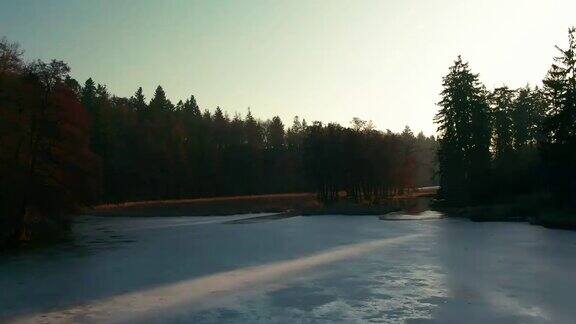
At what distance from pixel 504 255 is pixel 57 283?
16.5 m

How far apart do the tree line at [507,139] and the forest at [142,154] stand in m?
11.8

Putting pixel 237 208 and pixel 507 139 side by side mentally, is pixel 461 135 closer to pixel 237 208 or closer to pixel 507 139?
pixel 507 139

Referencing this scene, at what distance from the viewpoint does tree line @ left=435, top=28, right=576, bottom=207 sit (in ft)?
131

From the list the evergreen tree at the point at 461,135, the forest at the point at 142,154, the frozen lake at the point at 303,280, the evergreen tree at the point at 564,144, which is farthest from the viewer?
the evergreen tree at the point at 461,135

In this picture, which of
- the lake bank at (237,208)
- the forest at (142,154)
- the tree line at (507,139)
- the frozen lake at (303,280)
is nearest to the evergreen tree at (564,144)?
the tree line at (507,139)

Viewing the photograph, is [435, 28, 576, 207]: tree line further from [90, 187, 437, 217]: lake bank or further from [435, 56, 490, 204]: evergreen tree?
[90, 187, 437, 217]: lake bank

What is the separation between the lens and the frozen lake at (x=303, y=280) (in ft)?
44.2

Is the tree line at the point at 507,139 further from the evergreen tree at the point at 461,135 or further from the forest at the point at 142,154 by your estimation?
the forest at the point at 142,154

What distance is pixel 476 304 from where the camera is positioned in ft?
46.2

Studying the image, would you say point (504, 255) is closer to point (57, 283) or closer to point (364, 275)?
point (364, 275)

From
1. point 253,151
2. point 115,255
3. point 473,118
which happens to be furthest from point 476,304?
point 253,151

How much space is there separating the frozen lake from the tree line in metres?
9.70

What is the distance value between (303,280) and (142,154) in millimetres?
70507

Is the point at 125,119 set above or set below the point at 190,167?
above
